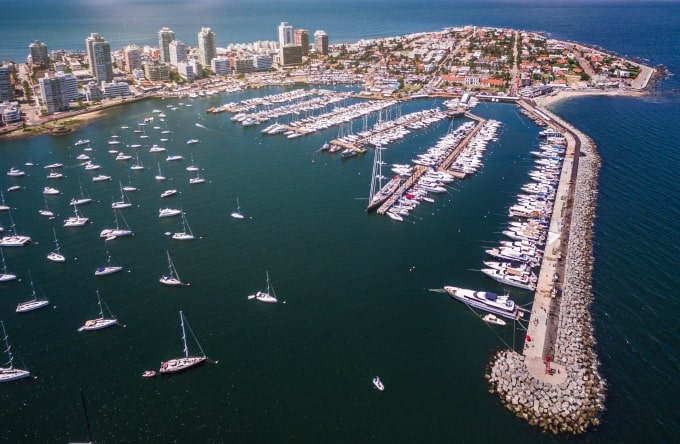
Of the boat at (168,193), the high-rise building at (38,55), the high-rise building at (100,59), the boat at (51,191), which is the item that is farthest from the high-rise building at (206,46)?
the boat at (168,193)

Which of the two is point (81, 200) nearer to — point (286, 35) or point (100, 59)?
point (100, 59)

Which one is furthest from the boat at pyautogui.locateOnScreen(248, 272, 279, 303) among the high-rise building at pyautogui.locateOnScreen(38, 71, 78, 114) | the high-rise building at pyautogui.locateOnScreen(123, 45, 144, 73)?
the high-rise building at pyautogui.locateOnScreen(123, 45, 144, 73)

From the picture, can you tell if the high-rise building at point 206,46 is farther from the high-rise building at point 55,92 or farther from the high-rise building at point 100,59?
the high-rise building at point 55,92

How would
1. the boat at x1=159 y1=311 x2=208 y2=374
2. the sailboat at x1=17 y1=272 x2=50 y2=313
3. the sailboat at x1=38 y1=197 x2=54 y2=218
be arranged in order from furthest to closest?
the sailboat at x1=38 y1=197 x2=54 y2=218
the sailboat at x1=17 y1=272 x2=50 y2=313
the boat at x1=159 y1=311 x2=208 y2=374

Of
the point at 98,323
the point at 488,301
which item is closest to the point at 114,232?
the point at 98,323

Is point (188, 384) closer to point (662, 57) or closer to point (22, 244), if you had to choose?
point (22, 244)

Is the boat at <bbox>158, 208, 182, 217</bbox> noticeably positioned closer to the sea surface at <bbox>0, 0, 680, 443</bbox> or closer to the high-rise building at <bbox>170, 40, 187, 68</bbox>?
the sea surface at <bbox>0, 0, 680, 443</bbox>

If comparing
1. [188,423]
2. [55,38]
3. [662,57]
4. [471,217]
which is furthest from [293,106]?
[55,38]
